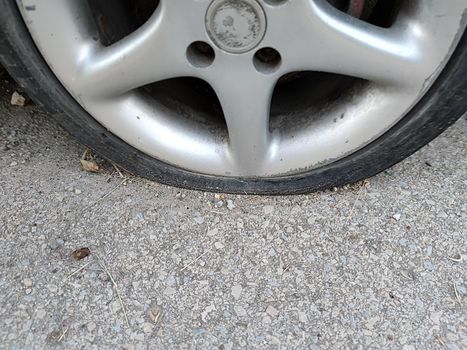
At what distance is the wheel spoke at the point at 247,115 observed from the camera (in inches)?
54.6

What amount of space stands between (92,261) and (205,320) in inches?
12.5

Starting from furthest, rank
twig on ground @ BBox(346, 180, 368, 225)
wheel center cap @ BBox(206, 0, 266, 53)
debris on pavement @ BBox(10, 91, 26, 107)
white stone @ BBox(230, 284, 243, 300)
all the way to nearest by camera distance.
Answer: debris on pavement @ BBox(10, 91, 26, 107), twig on ground @ BBox(346, 180, 368, 225), white stone @ BBox(230, 284, 243, 300), wheel center cap @ BBox(206, 0, 266, 53)

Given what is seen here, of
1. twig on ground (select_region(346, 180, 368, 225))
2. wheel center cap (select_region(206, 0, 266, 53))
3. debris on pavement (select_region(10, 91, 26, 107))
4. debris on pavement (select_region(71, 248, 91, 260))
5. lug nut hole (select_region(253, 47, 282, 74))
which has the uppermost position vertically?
wheel center cap (select_region(206, 0, 266, 53))

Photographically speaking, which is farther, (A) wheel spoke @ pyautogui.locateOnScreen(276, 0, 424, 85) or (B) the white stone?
(B) the white stone

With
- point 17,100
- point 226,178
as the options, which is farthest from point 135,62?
point 17,100

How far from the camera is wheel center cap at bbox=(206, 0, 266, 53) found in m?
1.30

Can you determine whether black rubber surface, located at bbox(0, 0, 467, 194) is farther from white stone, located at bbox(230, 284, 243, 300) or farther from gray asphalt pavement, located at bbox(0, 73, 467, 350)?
white stone, located at bbox(230, 284, 243, 300)

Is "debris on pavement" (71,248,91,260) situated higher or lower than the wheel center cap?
lower

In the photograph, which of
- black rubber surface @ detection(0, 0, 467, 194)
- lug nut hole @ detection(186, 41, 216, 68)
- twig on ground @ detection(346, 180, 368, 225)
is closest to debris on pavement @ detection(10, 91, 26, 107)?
black rubber surface @ detection(0, 0, 467, 194)

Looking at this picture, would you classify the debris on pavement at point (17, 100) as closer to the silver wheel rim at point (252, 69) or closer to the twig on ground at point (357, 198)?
the silver wheel rim at point (252, 69)

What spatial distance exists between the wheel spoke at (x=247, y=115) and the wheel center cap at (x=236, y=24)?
0.07 metres

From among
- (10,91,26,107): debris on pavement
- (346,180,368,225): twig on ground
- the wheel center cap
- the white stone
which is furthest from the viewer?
(10,91,26,107): debris on pavement

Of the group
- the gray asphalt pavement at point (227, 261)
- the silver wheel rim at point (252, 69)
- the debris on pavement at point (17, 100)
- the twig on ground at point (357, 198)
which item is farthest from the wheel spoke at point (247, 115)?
the debris on pavement at point (17, 100)

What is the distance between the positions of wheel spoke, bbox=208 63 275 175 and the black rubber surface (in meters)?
0.09
